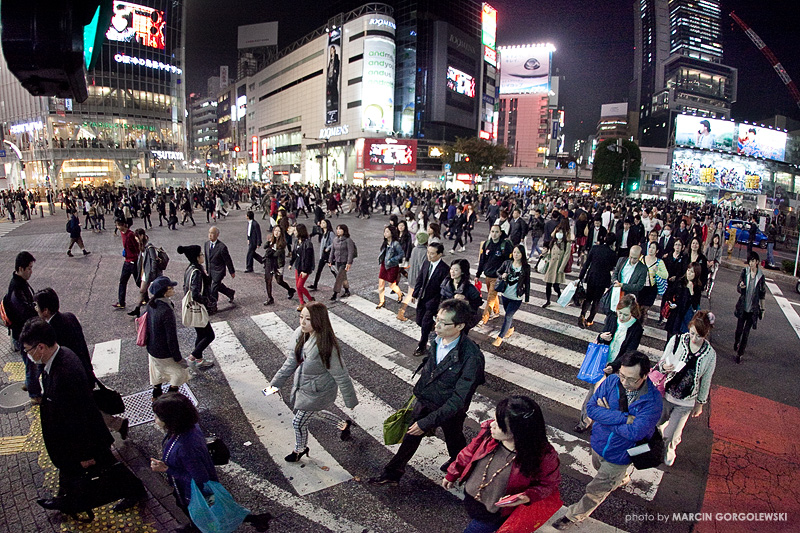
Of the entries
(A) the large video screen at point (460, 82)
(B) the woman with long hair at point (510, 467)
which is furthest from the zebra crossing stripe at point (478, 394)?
(A) the large video screen at point (460, 82)

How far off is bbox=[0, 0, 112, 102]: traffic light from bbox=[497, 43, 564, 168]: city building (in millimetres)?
150602

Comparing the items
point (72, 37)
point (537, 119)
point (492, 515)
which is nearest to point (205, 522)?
point (492, 515)

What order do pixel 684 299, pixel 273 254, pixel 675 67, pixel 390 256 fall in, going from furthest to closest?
pixel 675 67, pixel 273 254, pixel 390 256, pixel 684 299

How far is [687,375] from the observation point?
14.3 feet

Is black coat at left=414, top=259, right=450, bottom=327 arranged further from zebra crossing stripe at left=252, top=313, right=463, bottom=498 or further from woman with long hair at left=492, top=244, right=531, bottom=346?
zebra crossing stripe at left=252, top=313, right=463, bottom=498

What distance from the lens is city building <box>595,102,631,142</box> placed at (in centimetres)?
17588

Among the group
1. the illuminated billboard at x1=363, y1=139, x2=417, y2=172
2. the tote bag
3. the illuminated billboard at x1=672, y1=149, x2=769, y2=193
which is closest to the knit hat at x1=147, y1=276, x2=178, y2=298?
the tote bag

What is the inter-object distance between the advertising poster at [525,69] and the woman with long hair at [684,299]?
149 m

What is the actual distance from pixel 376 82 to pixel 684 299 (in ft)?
230

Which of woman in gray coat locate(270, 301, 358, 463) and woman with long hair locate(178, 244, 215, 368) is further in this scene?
woman with long hair locate(178, 244, 215, 368)

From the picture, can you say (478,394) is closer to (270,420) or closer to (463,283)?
(463,283)

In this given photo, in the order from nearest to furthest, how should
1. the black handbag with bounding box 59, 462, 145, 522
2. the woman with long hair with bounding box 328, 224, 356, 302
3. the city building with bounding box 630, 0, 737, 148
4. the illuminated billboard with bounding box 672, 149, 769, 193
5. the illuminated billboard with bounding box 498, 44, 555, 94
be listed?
the black handbag with bounding box 59, 462, 145, 522
the woman with long hair with bounding box 328, 224, 356, 302
the illuminated billboard with bounding box 672, 149, 769, 193
the city building with bounding box 630, 0, 737, 148
the illuminated billboard with bounding box 498, 44, 555, 94

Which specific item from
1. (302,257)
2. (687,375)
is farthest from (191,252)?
(687,375)

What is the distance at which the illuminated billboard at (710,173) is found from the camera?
274 ft
